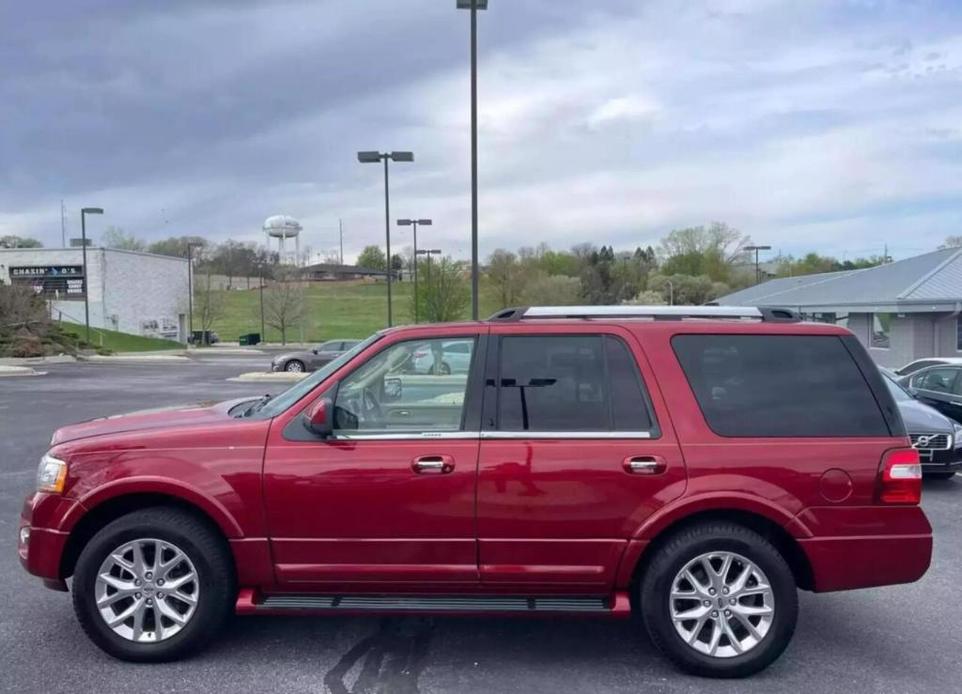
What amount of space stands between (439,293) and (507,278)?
25.4 meters

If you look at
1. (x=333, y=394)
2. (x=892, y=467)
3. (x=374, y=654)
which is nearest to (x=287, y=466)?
(x=333, y=394)

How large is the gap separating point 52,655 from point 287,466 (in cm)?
173

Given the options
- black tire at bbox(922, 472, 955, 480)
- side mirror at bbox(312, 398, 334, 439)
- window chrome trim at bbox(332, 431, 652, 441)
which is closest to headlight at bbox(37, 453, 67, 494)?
side mirror at bbox(312, 398, 334, 439)

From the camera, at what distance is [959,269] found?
25.9 m

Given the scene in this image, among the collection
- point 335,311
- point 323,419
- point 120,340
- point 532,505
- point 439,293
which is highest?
point 439,293

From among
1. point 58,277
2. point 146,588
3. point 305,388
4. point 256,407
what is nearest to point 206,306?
point 58,277

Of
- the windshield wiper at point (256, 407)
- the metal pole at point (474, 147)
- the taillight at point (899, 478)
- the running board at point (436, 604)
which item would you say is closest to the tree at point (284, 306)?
the metal pole at point (474, 147)

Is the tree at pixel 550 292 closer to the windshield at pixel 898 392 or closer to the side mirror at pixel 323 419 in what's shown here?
the windshield at pixel 898 392

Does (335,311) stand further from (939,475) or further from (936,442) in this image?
(936,442)

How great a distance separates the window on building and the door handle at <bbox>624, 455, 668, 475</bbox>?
26584mm

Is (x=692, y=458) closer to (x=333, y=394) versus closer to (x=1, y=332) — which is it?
(x=333, y=394)

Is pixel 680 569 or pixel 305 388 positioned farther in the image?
pixel 305 388

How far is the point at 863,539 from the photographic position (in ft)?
13.8

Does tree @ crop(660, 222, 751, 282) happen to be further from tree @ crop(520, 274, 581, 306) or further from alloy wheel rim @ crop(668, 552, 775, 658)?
alloy wheel rim @ crop(668, 552, 775, 658)
